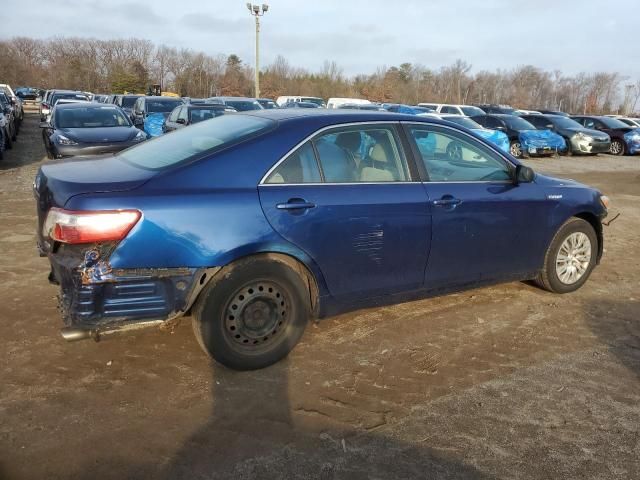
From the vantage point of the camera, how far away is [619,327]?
4387 mm

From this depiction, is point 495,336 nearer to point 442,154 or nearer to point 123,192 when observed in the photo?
point 442,154

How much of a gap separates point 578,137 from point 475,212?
1898cm

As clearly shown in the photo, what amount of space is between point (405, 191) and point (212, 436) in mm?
2085

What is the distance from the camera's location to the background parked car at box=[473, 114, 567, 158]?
1870 cm

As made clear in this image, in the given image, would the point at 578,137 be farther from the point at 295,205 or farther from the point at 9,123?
the point at 295,205

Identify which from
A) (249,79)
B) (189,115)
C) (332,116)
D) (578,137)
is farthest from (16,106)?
(249,79)

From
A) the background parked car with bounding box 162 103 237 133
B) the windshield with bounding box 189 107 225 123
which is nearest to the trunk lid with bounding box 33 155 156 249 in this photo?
the background parked car with bounding box 162 103 237 133

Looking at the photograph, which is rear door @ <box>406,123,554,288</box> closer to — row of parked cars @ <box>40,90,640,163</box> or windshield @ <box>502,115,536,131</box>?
row of parked cars @ <box>40,90,640,163</box>

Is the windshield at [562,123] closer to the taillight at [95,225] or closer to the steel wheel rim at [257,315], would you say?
the steel wheel rim at [257,315]

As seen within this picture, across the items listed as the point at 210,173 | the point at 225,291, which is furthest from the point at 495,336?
the point at 210,173

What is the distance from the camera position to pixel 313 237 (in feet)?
11.2

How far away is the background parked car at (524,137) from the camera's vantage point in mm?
18703

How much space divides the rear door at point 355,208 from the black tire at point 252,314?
0.26m

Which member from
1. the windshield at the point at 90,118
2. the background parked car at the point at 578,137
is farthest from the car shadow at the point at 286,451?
the background parked car at the point at 578,137
